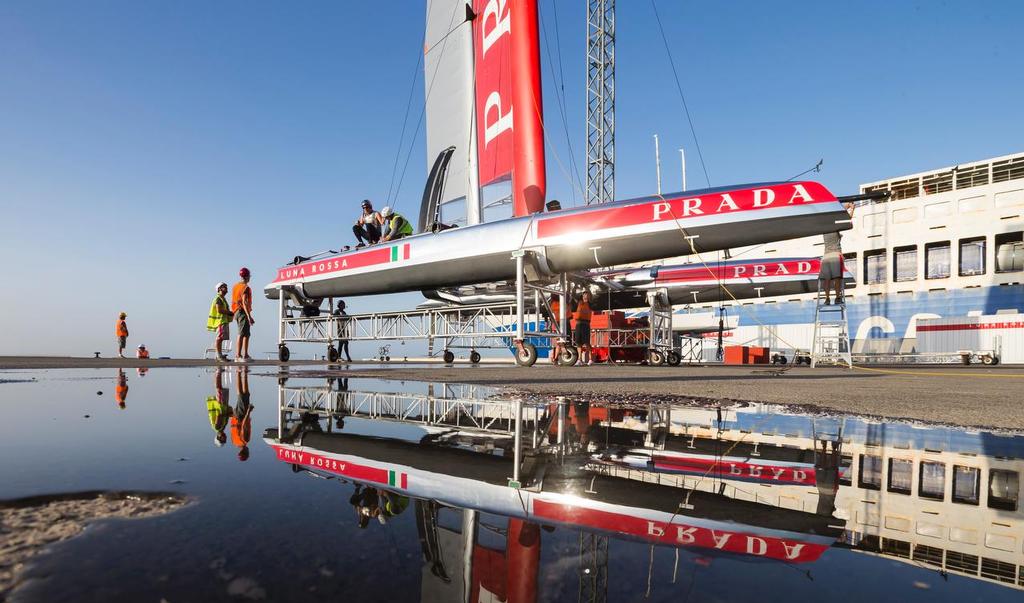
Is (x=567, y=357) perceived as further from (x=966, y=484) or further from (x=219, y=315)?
(x=966, y=484)

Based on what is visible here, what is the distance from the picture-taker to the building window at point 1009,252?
21.8m

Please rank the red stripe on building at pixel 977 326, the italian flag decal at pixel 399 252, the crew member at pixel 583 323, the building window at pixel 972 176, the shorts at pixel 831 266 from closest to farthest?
the italian flag decal at pixel 399 252 < the shorts at pixel 831 266 < the crew member at pixel 583 323 < the red stripe on building at pixel 977 326 < the building window at pixel 972 176

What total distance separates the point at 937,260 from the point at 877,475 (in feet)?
98.7

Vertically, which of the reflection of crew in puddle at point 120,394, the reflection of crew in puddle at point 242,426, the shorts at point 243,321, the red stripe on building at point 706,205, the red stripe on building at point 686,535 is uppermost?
the red stripe on building at point 706,205

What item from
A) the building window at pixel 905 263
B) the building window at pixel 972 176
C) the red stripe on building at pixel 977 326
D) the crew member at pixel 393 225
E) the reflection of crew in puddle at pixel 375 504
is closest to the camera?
the reflection of crew in puddle at pixel 375 504

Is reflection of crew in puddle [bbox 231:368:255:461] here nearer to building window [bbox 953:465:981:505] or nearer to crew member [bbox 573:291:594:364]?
building window [bbox 953:465:981:505]

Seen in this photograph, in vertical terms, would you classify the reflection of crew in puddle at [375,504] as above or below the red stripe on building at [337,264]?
below

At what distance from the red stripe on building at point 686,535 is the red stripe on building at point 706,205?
654cm

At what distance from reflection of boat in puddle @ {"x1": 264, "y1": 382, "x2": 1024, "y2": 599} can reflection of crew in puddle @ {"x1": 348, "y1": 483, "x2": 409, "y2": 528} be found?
4 cm

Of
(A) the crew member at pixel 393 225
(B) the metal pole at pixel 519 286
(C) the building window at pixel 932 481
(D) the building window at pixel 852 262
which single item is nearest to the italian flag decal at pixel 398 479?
(C) the building window at pixel 932 481

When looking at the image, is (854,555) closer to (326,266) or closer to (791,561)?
(791,561)

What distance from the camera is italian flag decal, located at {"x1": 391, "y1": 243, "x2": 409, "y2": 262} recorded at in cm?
979

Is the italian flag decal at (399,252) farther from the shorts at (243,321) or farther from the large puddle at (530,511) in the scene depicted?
the large puddle at (530,511)

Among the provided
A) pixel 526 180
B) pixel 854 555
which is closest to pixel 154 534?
pixel 854 555
